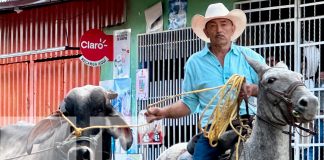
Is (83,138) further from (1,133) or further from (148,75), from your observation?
(148,75)

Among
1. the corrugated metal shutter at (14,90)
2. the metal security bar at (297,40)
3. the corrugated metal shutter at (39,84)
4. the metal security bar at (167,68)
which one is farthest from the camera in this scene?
the corrugated metal shutter at (14,90)

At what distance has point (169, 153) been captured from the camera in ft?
29.6

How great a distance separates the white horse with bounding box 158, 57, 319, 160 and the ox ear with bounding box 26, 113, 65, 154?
6.19ft

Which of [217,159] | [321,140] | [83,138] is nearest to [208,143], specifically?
[217,159]

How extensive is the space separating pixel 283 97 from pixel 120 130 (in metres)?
2.08

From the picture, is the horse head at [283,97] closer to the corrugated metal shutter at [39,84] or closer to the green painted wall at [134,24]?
the green painted wall at [134,24]

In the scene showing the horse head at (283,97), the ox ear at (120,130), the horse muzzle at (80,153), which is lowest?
the horse muzzle at (80,153)

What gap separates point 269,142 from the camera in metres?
6.91


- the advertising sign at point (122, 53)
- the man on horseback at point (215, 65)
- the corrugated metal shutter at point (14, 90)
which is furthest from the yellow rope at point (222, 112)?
the corrugated metal shutter at point (14, 90)

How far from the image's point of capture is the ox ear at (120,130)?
8148mm

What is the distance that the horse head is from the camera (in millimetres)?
6430

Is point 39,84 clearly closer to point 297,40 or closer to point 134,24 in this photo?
point 134,24

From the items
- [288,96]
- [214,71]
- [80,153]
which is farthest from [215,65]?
[80,153]

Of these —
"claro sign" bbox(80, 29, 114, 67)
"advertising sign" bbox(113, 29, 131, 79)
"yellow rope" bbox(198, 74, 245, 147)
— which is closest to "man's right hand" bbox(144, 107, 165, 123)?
"yellow rope" bbox(198, 74, 245, 147)
